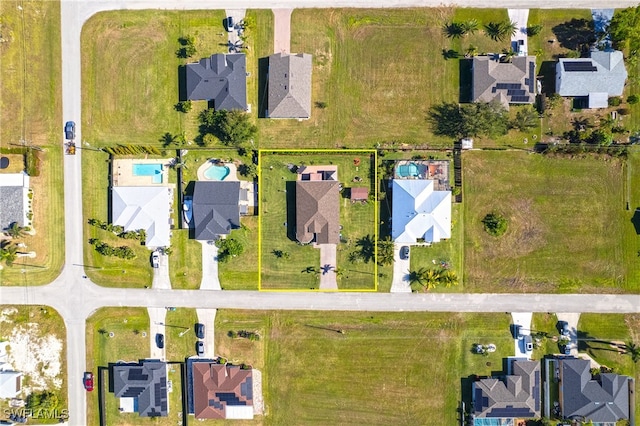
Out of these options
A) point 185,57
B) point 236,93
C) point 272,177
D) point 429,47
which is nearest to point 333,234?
point 272,177

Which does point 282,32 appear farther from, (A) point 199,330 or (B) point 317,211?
(A) point 199,330

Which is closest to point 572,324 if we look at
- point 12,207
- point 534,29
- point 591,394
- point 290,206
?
point 591,394

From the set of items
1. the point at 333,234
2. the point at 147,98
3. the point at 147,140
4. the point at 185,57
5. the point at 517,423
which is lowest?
the point at 517,423

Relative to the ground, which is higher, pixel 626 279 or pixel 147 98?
pixel 147 98

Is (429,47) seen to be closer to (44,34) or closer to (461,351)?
(461,351)

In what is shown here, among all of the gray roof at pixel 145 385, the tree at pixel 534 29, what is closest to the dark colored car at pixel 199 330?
the gray roof at pixel 145 385

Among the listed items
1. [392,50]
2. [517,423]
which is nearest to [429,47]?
[392,50]
